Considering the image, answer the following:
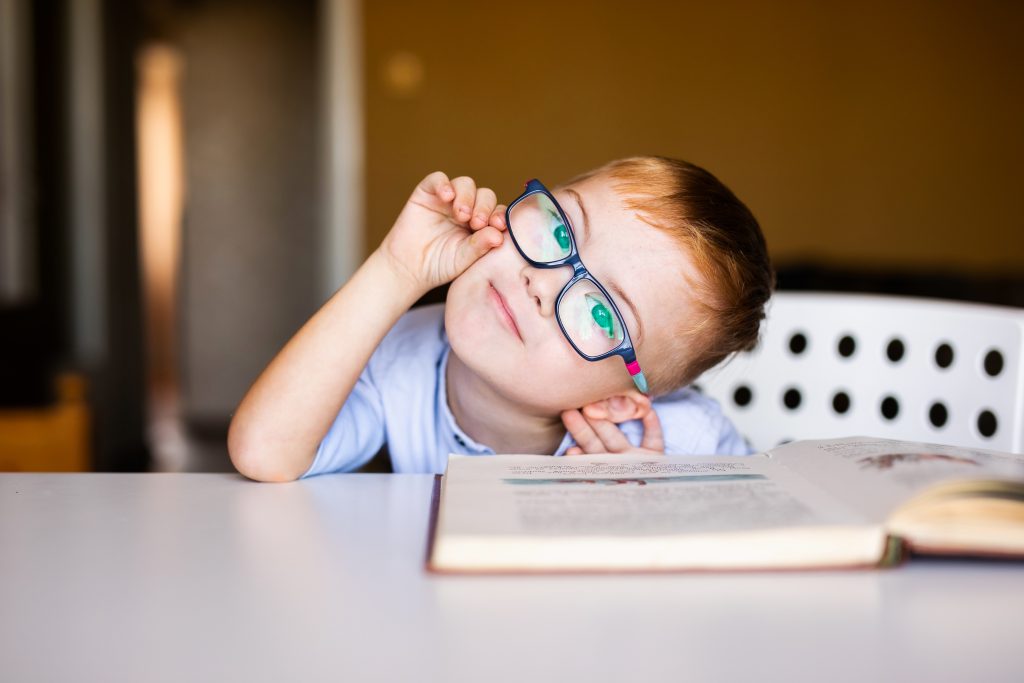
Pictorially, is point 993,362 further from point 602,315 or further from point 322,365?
point 322,365

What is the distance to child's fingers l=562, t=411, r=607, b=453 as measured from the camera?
37.2 inches

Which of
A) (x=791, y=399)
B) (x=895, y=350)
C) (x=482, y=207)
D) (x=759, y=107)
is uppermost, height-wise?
(x=759, y=107)

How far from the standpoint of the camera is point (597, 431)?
951 mm

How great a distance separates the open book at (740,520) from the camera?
0.50m

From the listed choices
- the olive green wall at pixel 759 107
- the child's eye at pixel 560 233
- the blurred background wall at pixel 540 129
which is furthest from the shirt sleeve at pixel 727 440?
the olive green wall at pixel 759 107

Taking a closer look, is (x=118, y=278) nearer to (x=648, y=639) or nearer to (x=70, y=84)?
(x=70, y=84)

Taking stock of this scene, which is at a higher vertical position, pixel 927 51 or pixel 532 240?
pixel 927 51

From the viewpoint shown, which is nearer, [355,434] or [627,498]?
[627,498]

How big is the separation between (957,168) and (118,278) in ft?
12.6

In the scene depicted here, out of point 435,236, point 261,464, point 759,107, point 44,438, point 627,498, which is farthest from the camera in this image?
point 759,107

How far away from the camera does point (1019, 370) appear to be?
102 centimetres

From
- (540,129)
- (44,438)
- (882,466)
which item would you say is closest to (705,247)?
(882,466)

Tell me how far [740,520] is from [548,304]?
35 cm

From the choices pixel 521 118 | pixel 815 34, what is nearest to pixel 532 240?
pixel 521 118
